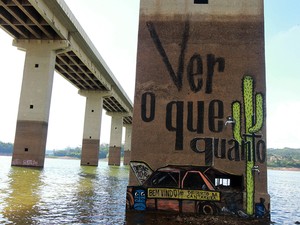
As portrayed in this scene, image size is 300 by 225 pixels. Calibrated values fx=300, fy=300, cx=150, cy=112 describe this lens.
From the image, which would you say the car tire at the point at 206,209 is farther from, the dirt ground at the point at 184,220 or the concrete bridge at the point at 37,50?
the concrete bridge at the point at 37,50

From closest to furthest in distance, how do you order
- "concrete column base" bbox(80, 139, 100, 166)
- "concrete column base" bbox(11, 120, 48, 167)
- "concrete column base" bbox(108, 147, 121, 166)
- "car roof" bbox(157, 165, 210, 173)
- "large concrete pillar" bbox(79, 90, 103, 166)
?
"car roof" bbox(157, 165, 210, 173), "concrete column base" bbox(11, 120, 48, 167), "concrete column base" bbox(80, 139, 100, 166), "large concrete pillar" bbox(79, 90, 103, 166), "concrete column base" bbox(108, 147, 121, 166)

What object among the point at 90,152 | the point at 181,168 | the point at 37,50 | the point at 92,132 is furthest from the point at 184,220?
the point at 92,132

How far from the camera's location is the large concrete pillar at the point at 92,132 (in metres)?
76.2

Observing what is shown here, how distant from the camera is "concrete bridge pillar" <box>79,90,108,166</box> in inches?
3000

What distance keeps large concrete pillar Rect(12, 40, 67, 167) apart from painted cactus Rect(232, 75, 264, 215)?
37.5 meters

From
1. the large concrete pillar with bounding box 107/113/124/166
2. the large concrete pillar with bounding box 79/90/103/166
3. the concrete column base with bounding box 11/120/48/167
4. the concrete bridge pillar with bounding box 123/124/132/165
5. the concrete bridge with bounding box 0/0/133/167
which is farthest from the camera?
the concrete bridge pillar with bounding box 123/124/132/165

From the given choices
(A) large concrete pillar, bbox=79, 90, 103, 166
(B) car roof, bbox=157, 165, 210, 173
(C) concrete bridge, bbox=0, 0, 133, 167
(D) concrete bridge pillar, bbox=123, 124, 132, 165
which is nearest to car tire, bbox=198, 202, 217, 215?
(B) car roof, bbox=157, 165, 210, 173

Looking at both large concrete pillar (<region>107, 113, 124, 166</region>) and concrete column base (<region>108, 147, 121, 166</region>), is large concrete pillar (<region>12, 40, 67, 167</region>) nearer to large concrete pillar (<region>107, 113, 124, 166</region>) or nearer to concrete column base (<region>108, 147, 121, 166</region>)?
large concrete pillar (<region>107, 113, 124, 166</region>)

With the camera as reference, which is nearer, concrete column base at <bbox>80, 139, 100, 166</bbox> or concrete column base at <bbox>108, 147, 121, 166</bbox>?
concrete column base at <bbox>80, 139, 100, 166</bbox>

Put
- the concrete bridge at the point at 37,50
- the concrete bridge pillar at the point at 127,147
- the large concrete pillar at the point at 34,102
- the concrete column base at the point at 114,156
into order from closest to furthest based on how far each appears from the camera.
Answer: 1. the concrete bridge at the point at 37,50
2. the large concrete pillar at the point at 34,102
3. the concrete column base at the point at 114,156
4. the concrete bridge pillar at the point at 127,147

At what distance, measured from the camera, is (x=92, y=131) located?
77.5m

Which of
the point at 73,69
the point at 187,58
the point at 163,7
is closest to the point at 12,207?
the point at 187,58

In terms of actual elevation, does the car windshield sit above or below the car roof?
below

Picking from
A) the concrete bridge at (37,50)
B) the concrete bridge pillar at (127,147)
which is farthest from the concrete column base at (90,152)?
the concrete bridge pillar at (127,147)
